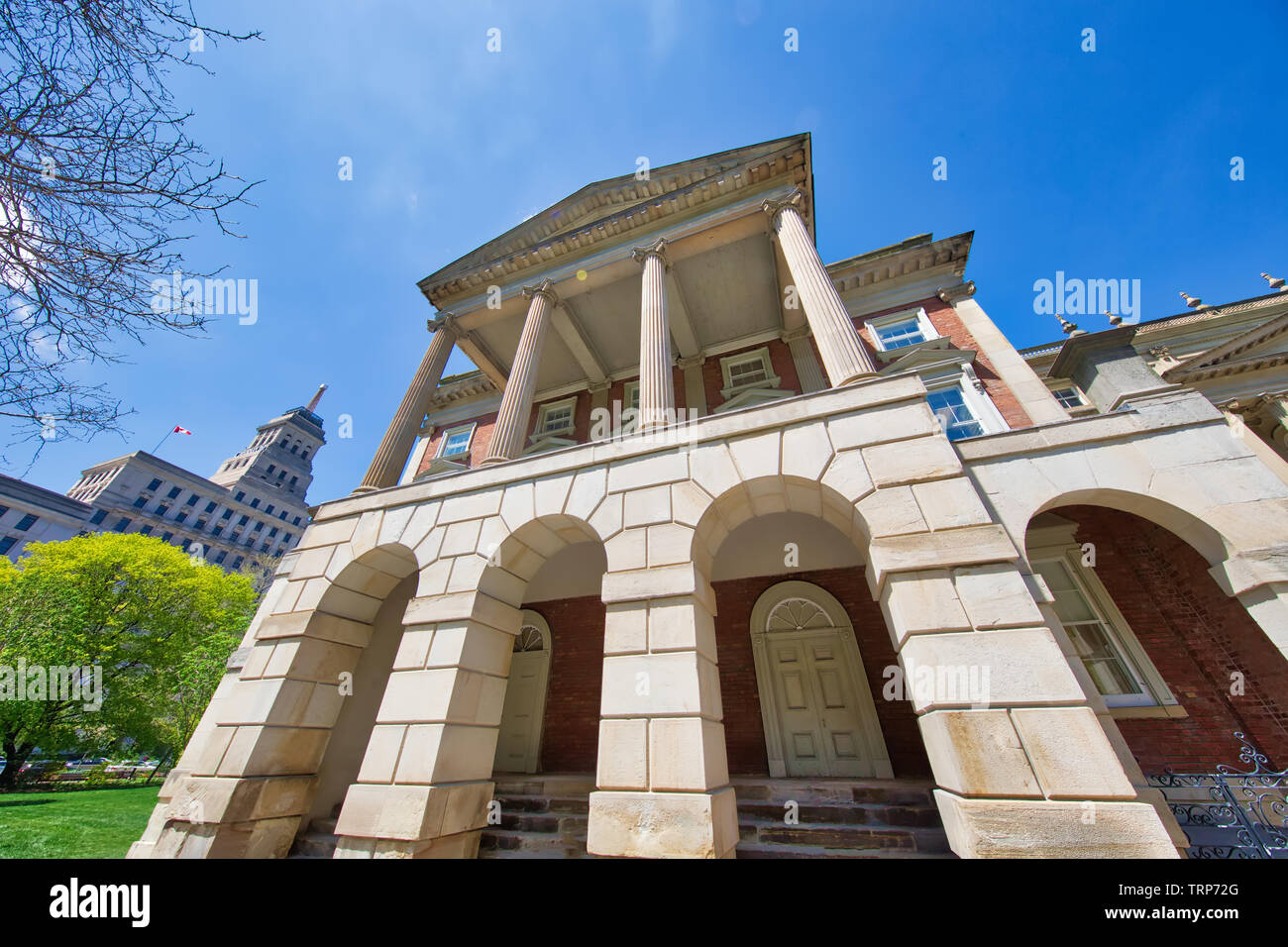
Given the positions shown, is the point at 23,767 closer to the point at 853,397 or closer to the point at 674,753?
the point at 674,753

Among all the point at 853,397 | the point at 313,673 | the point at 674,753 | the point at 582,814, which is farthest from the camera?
the point at 313,673

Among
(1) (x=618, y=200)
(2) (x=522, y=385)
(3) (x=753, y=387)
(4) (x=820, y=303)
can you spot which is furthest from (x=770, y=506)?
(1) (x=618, y=200)

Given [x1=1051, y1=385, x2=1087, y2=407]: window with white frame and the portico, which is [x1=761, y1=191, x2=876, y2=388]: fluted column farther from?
[x1=1051, y1=385, x2=1087, y2=407]: window with white frame

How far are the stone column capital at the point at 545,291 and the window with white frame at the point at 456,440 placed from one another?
6.79m

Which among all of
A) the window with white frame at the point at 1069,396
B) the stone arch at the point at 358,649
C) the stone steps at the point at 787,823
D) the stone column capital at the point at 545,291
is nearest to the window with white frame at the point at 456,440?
the stone column capital at the point at 545,291

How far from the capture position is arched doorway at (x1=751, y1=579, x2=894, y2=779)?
26.2 feet

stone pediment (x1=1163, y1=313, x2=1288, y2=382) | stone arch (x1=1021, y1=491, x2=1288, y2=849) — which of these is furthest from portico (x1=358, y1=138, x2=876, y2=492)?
stone pediment (x1=1163, y1=313, x2=1288, y2=382)

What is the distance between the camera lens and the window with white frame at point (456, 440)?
54.1ft

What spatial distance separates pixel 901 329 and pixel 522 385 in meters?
10.6

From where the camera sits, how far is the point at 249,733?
6574 mm

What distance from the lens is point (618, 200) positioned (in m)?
13.8
